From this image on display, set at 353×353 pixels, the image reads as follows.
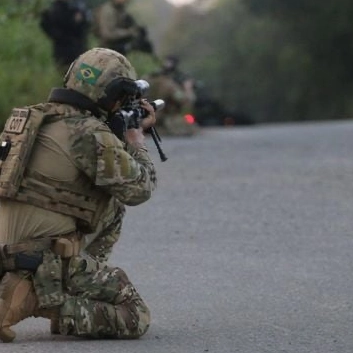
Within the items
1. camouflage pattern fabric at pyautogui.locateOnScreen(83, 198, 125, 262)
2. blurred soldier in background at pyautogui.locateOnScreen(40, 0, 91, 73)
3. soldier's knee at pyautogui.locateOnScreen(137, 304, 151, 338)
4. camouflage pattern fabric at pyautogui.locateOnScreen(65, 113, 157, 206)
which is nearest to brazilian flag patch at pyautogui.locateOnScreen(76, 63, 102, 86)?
camouflage pattern fabric at pyautogui.locateOnScreen(65, 113, 157, 206)

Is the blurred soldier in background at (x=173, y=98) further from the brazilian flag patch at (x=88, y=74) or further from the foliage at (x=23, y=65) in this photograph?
the brazilian flag patch at (x=88, y=74)

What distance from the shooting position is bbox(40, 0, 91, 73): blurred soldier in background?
2322cm

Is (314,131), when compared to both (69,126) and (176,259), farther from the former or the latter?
(69,126)

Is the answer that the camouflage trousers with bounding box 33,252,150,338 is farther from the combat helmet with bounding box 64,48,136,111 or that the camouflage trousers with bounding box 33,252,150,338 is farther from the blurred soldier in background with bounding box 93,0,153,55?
the blurred soldier in background with bounding box 93,0,153,55

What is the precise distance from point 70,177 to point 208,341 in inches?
39.9

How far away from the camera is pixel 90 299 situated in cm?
746

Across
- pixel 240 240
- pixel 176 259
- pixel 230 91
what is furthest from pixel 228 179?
pixel 230 91

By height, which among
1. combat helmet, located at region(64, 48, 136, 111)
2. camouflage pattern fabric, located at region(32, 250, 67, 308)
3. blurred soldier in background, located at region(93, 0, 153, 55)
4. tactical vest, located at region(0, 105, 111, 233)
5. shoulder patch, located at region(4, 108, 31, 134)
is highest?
blurred soldier in background, located at region(93, 0, 153, 55)

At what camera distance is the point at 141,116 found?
24.9 ft

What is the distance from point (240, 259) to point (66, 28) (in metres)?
13.3

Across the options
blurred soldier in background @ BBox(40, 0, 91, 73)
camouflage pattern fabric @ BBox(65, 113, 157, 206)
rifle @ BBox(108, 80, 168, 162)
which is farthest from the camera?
blurred soldier in background @ BBox(40, 0, 91, 73)

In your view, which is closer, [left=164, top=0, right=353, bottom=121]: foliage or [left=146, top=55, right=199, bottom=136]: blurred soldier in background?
[left=146, top=55, right=199, bottom=136]: blurred soldier in background

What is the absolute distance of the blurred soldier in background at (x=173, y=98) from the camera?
22984 mm

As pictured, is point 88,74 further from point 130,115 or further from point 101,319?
point 101,319
